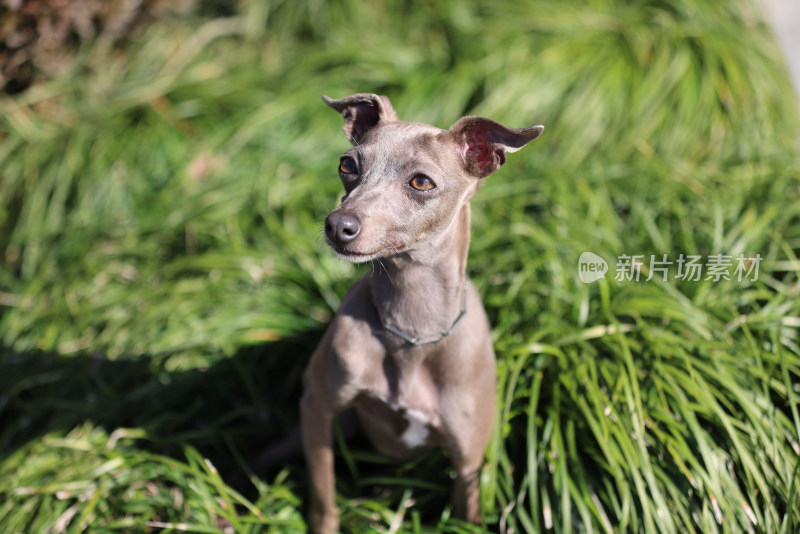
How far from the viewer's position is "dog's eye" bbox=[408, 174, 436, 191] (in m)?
2.03

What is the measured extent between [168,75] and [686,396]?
13.5 feet

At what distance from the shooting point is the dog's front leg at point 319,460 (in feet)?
8.29

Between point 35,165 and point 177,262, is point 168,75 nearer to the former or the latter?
point 35,165

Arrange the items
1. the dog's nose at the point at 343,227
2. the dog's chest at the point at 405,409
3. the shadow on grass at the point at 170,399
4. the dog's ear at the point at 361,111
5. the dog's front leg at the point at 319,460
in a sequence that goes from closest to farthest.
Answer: the dog's nose at the point at 343,227 < the dog's ear at the point at 361,111 < the dog's chest at the point at 405,409 < the dog's front leg at the point at 319,460 < the shadow on grass at the point at 170,399

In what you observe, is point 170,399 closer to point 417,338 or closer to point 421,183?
point 417,338

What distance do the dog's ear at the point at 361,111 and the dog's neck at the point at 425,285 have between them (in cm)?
44

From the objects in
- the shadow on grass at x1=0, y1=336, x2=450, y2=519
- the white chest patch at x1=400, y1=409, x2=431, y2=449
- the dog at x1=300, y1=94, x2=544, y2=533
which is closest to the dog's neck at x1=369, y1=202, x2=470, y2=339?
the dog at x1=300, y1=94, x2=544, y2=533

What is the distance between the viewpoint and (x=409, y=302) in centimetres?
226

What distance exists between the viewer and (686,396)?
112 inches

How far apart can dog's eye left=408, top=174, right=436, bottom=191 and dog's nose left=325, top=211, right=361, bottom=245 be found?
244mm

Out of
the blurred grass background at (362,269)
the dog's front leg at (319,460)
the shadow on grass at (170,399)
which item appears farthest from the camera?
the shadow on grass at (170,399)

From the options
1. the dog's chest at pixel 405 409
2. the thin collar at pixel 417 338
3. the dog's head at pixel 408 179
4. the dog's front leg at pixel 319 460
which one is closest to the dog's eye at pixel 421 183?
the dog's head at pixel 408 179
